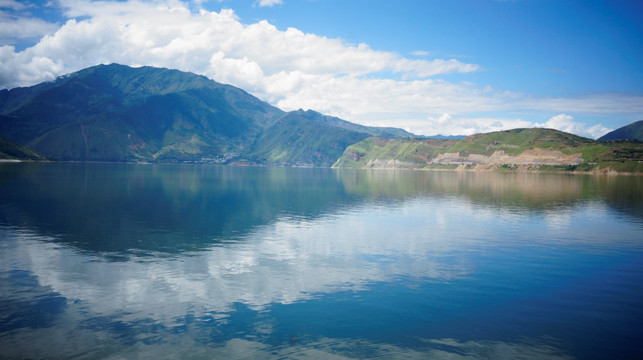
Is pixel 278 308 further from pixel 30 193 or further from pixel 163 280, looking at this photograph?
pixel 30 193

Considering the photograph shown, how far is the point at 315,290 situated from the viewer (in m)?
30.6

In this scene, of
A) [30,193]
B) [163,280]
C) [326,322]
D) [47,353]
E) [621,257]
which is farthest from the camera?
[30,193]

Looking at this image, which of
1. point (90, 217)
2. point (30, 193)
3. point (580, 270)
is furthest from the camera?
A: point (30, 193)

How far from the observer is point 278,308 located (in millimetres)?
26609

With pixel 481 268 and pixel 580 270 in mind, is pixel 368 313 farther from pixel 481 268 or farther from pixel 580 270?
pixel 580 270

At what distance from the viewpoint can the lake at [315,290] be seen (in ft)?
70.2

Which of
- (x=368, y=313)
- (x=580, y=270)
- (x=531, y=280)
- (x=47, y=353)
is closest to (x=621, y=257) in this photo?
(x=580, y=270)

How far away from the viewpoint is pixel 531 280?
109 feet

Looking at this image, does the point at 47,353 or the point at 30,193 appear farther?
the point at 30,193

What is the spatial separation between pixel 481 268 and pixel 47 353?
34.8m

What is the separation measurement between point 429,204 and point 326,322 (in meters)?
72.6

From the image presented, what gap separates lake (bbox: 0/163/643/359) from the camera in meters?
21.4

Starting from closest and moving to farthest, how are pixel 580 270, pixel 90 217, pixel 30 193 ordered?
pixel 580 270 < pixel 90 217 < pixel 30 193

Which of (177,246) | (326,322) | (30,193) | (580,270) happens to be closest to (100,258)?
(177,246)
